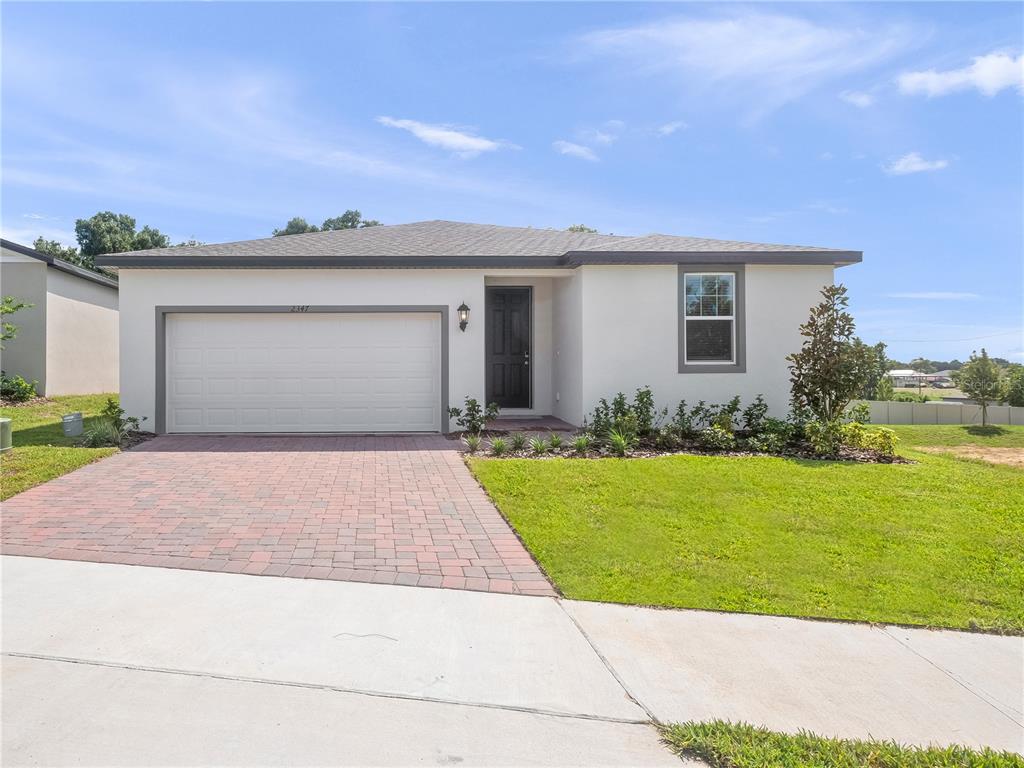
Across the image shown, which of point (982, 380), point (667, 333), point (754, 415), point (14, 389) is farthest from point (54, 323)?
point (982, 380)

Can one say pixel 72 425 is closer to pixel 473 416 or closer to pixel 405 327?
pixel 405 327

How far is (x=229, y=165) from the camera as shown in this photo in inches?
604

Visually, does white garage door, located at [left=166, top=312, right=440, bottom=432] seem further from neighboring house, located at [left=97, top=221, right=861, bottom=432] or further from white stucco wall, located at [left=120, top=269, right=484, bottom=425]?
white stucco wall, located at [left=120, top=269, right=484, bottom=425]

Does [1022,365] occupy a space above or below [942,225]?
below

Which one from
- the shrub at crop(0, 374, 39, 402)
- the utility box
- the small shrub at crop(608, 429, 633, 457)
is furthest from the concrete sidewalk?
the shrub at crop(0, 374, 39, 402)

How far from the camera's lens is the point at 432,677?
10.2ft

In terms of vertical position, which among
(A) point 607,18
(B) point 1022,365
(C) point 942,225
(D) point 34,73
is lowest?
(B) point 1022,365

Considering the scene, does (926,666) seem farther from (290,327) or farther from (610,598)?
(290,327)

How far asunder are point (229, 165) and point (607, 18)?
401 inches

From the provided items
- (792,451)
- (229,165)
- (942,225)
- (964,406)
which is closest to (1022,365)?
(964,406)

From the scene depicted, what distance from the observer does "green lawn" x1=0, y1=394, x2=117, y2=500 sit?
7.49 m

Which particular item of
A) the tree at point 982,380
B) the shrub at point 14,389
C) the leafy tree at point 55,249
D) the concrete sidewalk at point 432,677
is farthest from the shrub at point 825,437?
the leafy tree at point 55,249

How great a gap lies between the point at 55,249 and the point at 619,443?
3591cm

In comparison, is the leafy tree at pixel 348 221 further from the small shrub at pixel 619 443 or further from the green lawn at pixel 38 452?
the small shrub at pixel 619 443
